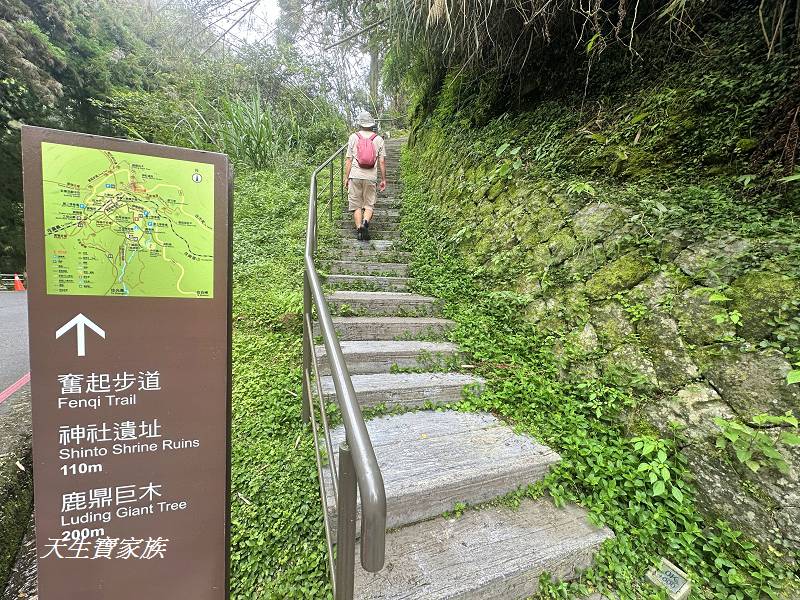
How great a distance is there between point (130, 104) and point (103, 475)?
9.59 metres

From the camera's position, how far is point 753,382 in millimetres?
1542

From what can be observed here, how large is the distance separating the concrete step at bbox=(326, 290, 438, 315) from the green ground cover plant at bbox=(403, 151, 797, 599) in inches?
16.4

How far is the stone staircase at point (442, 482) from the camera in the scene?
1336 mm

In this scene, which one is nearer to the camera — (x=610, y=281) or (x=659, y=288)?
(x=659, y=288)

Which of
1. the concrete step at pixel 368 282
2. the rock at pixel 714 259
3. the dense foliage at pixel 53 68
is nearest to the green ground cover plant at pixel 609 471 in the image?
the rock at pixel 714 259

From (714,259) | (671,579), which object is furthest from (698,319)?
(671,579)

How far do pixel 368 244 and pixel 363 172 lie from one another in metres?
0.87

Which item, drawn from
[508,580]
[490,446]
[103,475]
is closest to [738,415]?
[490,446]

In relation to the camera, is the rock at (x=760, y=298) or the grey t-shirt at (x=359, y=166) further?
the grey t-shirt at (x=359, y=166)

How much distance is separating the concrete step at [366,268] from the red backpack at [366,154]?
128 centimetres

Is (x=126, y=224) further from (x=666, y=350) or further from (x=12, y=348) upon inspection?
(x=12, y=348)

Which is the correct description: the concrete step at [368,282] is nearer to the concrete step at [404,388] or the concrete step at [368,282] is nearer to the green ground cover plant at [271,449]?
→ the green ground cover plant at [271,449]

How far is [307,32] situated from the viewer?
6480 millimetres

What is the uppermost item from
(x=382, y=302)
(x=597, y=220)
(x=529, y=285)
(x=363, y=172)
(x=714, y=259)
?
(x=363, y=172)
